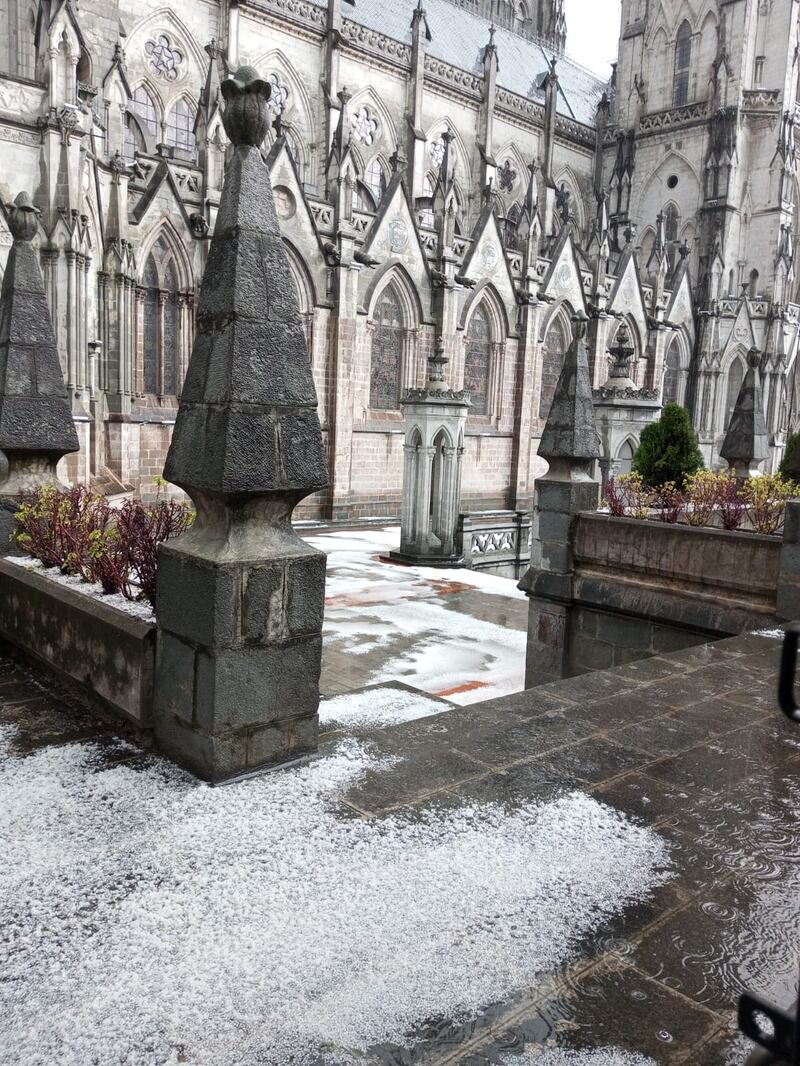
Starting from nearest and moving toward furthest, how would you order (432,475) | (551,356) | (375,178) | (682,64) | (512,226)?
(432,475) → (551,356) → (375,178) → (512,226) → (682,64)

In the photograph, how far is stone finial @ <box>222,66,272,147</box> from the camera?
347cm

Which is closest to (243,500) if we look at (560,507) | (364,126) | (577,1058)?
(577,1058)

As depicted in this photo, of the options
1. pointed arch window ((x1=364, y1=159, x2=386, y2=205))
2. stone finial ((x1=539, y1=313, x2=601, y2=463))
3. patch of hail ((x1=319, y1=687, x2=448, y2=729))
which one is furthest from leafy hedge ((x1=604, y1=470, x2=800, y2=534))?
pointed arch window ((x1=364, y1=159, x2=386, y2=205))

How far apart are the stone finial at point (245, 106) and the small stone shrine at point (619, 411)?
994 centimetres

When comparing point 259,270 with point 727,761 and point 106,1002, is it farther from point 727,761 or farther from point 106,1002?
point 727,761

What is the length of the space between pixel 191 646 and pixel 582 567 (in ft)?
18.6

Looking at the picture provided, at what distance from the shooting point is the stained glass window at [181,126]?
24.2 m

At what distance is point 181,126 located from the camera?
24.5 m

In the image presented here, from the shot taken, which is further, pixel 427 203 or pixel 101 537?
pixel 427 203

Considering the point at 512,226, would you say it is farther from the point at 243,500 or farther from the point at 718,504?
the point at 243,500

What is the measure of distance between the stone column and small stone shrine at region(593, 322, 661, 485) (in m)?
4.33

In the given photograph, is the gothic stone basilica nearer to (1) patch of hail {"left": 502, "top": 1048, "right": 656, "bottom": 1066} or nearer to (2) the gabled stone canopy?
(2) the gabled stone canopy

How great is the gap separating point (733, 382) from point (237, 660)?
110ft

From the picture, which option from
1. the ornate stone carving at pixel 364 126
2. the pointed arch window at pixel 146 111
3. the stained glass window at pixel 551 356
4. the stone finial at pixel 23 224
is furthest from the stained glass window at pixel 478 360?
the stone finial at pixel 23 224
